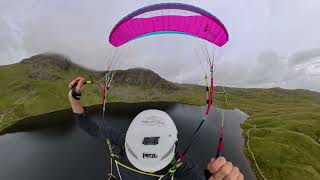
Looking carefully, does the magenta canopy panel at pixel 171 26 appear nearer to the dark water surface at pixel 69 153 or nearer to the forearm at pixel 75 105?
the forearm at pixel 75 105

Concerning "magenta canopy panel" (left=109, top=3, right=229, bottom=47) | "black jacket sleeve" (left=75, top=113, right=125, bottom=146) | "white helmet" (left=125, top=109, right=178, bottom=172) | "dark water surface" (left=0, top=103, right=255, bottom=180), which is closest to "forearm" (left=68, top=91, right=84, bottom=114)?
"black jacket sleeve" (left=75, top=113, right=125, bottom=146)

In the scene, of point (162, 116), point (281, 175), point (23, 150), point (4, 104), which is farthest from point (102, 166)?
point (4, 104)

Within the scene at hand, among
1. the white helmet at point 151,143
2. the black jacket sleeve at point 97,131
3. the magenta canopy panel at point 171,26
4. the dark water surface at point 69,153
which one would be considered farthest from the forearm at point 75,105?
the dark water surface at point 69,153

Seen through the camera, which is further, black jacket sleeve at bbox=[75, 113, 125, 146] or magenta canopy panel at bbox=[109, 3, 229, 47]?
magenta canopy panel at bbox=[109, 3, 229, 47]

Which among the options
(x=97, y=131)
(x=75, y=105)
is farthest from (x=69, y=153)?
(x=75, y=105)

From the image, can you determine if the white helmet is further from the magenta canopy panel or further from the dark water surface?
the dark water surface

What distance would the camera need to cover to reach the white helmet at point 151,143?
17.0 ft

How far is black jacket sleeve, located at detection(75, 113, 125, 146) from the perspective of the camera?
23.2ft

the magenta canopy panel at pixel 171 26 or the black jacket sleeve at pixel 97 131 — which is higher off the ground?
the magenta canopy panel at pixel 171 26

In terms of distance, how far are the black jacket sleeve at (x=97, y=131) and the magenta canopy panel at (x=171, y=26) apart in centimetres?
456

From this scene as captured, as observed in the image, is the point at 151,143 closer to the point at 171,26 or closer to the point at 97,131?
the point at 97,131

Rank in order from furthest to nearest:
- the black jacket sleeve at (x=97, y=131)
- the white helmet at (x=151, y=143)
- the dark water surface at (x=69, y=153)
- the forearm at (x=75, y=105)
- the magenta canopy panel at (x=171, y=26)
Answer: the dark water surface at (x=69, y=153), the magenta canopy panel at (x=171, y=26), the black jacket sleeve at (x=97, y=131), the forearm at (x=75, y=105), the white helmet at (x=151, y=143)

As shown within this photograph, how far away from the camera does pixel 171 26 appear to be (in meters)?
12.3

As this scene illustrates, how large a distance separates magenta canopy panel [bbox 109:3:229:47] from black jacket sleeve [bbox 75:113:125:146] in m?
4.56
